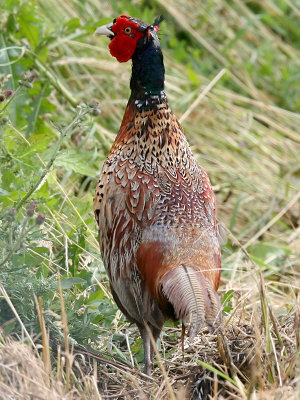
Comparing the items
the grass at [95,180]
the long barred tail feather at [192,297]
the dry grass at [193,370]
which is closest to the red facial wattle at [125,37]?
the grass at [95,180]

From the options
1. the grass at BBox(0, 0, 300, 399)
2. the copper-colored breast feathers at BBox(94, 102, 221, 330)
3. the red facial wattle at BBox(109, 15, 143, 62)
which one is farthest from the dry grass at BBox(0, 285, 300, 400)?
the red facial wattle at BBox(109, 15, 143, 62)

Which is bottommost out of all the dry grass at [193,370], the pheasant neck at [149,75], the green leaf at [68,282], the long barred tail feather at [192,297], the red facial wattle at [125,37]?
the dry grass at [193,370]

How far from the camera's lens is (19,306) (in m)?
2.99

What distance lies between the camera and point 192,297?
280 centimetres

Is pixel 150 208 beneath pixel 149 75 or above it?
beneath

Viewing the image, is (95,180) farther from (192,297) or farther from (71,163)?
(192,297)

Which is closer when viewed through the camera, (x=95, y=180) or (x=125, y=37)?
(x=125, y=37)

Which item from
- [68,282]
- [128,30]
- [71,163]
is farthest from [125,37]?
[68,282]

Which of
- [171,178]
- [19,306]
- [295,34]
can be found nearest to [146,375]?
[19,306]

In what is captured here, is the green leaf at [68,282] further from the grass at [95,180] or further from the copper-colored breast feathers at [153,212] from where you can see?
the copper-colored breast feathers at [153,212]

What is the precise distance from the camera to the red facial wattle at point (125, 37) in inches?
133

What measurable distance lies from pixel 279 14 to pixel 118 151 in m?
4.61

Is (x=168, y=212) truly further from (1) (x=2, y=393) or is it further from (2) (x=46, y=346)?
(1) (x=2, y=393)

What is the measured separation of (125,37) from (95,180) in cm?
149
